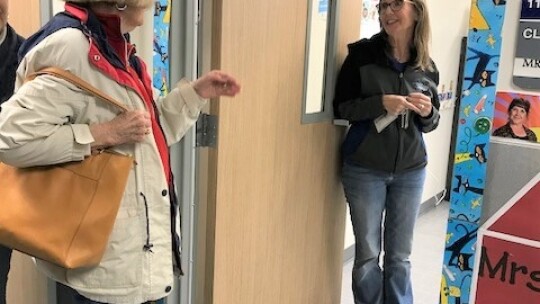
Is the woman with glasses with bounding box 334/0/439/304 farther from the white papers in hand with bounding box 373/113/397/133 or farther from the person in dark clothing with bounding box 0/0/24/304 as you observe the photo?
the person in dark clothing with bounding box 0/0/24/304

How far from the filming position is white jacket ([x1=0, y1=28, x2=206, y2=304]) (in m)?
1.18

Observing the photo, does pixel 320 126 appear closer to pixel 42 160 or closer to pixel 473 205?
pixel 473 205

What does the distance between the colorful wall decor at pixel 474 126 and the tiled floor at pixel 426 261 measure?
1391 mm

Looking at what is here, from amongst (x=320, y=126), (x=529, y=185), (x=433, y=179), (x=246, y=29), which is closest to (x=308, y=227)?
(x=320, y=126)

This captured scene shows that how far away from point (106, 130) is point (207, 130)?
64 cm

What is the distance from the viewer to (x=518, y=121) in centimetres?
141

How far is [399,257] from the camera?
247 cm

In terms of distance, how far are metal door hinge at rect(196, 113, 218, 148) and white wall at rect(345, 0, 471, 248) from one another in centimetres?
288

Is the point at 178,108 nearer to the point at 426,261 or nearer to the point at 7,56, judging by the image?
the point at 7,56

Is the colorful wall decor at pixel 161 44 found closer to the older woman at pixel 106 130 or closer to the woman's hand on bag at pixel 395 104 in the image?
the older woman at pixel 106 130

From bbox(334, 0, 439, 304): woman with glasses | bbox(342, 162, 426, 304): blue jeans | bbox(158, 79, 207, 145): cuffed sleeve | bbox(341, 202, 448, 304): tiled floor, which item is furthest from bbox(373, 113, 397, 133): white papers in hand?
bbox(341, 202, 448, 304): tiled floor

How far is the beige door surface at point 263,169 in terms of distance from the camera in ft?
6.20

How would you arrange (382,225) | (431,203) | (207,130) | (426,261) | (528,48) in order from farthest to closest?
(431,203) → (426,261) → (382,225) → (207,130) → (528,48)

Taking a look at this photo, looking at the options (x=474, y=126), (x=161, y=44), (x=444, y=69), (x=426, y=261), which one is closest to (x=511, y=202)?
(x=474, y=126)
